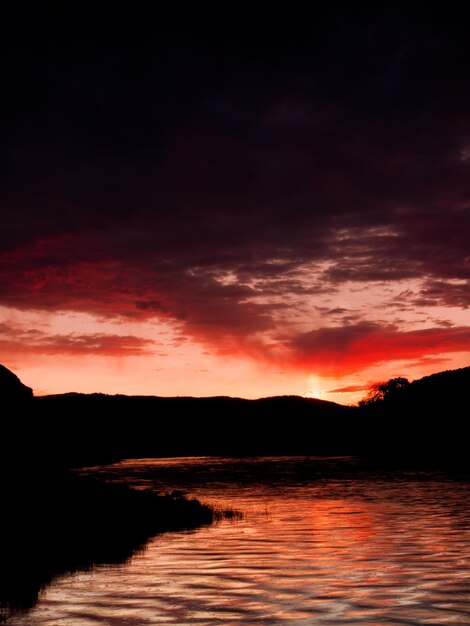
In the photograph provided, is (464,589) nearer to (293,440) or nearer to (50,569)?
(50,569)

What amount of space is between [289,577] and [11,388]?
2721cm

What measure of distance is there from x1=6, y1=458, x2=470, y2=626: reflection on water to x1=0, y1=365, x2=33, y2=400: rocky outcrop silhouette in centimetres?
1463

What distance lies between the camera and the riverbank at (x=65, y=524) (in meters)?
18.1

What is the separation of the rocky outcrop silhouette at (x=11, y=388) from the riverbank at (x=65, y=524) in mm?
4750

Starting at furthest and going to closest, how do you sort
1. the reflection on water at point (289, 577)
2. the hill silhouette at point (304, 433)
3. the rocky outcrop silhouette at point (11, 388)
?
the hill silhouette at point (304, 433) → the rocky outcrop silhouette at point (11, 388) → the reflection on water at point (289, 577)

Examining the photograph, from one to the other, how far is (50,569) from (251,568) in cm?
508

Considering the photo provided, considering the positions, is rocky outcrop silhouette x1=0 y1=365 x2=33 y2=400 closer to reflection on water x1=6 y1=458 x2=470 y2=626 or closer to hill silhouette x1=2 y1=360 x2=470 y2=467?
reflection on water x1=6 y1=458 x2=470 y2=626

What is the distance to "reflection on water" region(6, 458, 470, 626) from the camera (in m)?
12.5

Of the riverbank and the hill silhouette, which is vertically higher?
the hill silhouette

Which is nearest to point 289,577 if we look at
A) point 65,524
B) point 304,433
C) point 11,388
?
point 65,524

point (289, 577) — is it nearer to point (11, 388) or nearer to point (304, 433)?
point (11, 388)

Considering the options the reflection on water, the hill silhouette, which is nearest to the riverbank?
the reflection on water

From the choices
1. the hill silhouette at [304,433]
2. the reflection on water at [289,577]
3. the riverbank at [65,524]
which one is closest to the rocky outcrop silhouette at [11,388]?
the riverbank at [65,524]

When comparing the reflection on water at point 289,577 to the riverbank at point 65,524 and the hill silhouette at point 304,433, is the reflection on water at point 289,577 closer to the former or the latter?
the riverbank at point 65,524
